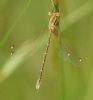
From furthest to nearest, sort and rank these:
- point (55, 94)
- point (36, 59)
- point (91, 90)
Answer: point (36, 59) → point (55, 94) → point (91, 90)

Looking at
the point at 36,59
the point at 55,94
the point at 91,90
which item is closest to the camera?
the point at 91,90

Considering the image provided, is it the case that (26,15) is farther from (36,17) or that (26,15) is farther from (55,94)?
(55,94)

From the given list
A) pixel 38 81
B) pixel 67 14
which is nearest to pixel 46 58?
pixel 38 81

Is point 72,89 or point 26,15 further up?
point 26,15

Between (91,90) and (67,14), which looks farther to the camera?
(67,14)

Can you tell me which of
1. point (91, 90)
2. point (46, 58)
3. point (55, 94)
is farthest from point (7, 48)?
point (91, 90)

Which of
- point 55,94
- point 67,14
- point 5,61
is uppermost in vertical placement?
point 67,14
